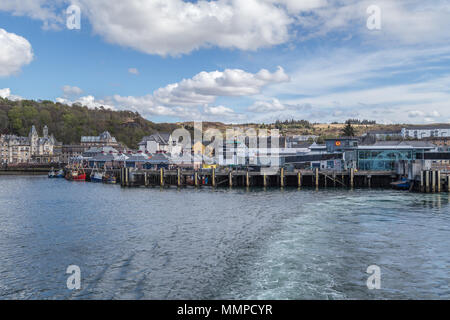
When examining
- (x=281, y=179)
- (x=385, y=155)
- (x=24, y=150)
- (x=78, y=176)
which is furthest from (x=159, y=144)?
(x=385, y=155)

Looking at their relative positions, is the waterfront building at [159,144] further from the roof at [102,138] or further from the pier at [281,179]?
the pier at [281,179]

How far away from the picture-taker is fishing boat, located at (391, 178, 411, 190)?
55594mm

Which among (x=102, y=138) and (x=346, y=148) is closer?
(x=346, y=148)

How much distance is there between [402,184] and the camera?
56.0m

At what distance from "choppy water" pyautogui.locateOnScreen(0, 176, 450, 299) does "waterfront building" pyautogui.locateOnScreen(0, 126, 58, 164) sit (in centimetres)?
13918

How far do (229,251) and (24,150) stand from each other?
564 ft

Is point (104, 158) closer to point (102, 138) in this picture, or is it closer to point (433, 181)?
point (102, 138)

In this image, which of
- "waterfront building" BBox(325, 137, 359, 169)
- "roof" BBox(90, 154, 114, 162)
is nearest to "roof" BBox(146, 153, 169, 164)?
"roof" BBox(90, 154, 114, 162)

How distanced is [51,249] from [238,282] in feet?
42.7

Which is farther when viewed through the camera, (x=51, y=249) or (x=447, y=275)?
(x=51, y=249)
